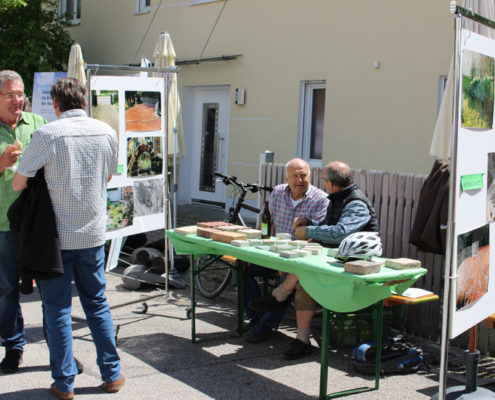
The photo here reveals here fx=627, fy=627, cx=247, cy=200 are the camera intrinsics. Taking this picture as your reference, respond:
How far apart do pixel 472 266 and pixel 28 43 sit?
12.8 m

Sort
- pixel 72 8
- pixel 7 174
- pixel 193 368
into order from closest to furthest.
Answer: pixel 7 174
pixel 193 368
pixel 72 8

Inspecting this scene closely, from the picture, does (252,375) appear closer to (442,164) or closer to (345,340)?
(345,340)

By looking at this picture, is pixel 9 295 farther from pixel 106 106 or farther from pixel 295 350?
pixel 106 106

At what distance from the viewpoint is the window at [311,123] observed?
406 inches

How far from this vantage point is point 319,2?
9.84m

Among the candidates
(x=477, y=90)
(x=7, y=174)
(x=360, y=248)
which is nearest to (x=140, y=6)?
(x=7, y=174)

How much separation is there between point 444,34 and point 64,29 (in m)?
11.5

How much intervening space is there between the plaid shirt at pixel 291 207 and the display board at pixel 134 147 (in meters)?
1.34

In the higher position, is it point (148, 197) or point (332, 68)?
point (332, 68)

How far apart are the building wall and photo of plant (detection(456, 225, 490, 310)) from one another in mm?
4859

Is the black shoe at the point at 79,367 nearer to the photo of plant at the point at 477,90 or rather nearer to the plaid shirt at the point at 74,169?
the plaid shirt at the point at 74,169

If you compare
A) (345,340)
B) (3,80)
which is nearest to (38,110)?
(3,80)

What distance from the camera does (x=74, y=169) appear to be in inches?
150

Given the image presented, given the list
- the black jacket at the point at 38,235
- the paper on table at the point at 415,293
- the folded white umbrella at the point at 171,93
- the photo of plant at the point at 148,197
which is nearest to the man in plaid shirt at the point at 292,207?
the paper on table at the point at 415,293
